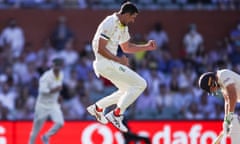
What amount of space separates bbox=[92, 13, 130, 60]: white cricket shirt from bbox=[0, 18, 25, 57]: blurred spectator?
11.8m

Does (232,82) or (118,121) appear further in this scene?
(118,121)

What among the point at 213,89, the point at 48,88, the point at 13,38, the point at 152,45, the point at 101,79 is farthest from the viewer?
the point at 13,38

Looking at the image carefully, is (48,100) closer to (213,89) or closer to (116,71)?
(116,71)

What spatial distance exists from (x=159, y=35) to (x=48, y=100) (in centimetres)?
812

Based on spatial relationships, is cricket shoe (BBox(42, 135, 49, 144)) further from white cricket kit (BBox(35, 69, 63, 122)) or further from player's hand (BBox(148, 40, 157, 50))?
player's hand (BBox(148, 40, 157, 50))

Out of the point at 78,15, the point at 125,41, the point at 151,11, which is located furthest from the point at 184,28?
the point at 125,41

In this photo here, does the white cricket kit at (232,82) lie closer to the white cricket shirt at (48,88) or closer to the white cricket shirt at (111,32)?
the white cricket shirt at (111,32)

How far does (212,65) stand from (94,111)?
1249 cm

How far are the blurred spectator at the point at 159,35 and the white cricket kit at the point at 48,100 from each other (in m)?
7.57

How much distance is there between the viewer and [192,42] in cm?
3097

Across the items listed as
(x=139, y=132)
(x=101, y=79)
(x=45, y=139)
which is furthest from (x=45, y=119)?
(x=101, y=79)

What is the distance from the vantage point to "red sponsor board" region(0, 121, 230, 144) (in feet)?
75.1

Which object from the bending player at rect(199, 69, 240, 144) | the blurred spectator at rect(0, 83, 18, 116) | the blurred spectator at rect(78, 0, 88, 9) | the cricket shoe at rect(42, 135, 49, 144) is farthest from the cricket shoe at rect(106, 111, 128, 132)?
the blurred spectator at rect(78, 0, 88, 9)

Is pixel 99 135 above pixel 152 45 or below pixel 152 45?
below
